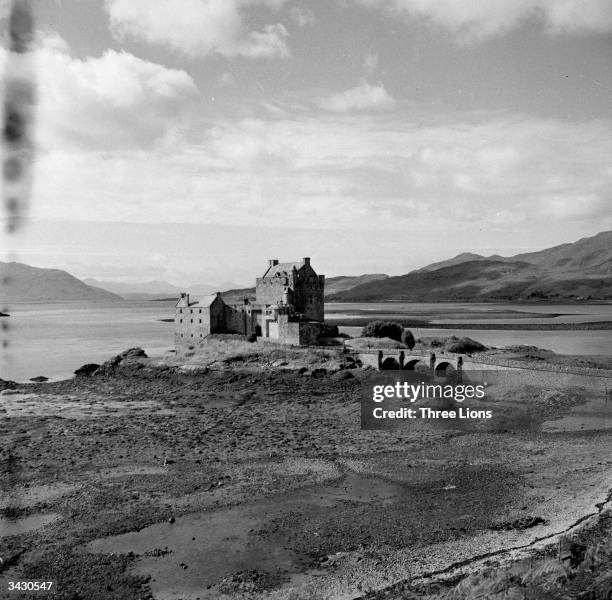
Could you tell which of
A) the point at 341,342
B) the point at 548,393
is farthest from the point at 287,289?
the point at 548,393

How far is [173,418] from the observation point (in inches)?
1704

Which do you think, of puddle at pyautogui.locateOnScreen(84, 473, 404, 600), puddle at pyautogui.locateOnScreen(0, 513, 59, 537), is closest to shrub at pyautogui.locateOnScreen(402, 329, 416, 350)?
puddle at pyautogui.locateOnScreen(84, 473, 404, 600)

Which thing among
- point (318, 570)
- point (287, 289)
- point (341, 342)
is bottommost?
point (318, 570)

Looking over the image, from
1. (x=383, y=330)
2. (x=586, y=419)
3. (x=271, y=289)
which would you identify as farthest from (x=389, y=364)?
(x=586, y=419)

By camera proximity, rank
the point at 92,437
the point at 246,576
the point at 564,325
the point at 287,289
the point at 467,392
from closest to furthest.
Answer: the point at 246,576, the point at 92,437, the point at 467,392, the point at 287,289, the point at 564,325

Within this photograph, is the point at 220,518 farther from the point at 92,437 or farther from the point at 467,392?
the point at 467,392

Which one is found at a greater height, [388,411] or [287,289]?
[287,289]

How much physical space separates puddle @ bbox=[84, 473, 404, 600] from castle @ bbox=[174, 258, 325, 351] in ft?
132

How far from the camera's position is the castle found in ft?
223

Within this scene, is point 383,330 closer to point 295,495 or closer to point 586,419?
point 586,419

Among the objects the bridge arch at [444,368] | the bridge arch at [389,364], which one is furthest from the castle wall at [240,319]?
the bridge arch at [444,368]

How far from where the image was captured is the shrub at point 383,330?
74375 millimetres

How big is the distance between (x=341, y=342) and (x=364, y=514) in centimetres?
4408

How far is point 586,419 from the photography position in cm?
3897
